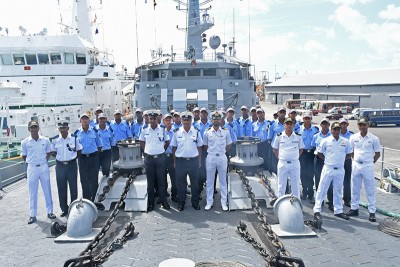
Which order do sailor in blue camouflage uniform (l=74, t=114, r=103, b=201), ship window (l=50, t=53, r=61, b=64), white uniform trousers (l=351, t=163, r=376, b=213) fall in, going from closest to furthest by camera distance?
1. white uniform trousers (l=351, t=163, r=376, b=213)
2. sailor in blue camouflage uniform (l=74, t=114, r=103, b=201)
3. ship window (l=50, t=53, r=61, b=64)

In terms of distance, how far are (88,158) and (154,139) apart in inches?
47.7

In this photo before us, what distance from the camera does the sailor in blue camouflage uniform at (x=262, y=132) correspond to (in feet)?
22.3

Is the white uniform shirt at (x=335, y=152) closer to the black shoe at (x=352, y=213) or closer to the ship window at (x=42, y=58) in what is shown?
the black shoe at (x=352, y=213)

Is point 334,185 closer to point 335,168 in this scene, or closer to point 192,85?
point 335,168

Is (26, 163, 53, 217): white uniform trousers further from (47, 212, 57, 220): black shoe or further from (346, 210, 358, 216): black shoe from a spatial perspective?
(346, 210, 358, 216): black shoe

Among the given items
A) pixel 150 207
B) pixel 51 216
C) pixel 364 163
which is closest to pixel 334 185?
pixel 364 163

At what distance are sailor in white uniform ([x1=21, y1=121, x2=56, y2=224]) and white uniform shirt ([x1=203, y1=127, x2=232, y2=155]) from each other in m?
2.56

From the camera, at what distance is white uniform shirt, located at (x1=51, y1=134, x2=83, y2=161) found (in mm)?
5453

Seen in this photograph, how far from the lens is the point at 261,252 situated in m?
3.73

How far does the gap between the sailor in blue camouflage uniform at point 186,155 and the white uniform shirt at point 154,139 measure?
20 centimetres

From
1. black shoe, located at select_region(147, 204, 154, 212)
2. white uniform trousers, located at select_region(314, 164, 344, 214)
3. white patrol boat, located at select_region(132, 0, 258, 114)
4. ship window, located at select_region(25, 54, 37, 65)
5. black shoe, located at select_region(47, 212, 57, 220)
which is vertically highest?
ship window, located at select_region(25, 54, 37, 65)

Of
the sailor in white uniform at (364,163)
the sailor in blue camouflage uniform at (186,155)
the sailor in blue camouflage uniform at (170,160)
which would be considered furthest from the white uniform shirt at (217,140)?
the sailor in white uniform at (364,163)

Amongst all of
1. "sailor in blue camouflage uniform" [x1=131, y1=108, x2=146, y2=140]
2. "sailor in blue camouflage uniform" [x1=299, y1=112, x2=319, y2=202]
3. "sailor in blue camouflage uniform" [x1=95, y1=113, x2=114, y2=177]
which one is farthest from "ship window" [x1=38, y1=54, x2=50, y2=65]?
"sailor in blue camouflage uniform" [x1=299, y1=112, x2=319, y2=202]

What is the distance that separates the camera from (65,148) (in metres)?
5.45
